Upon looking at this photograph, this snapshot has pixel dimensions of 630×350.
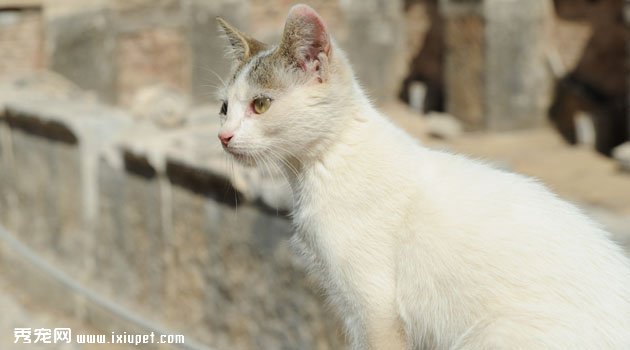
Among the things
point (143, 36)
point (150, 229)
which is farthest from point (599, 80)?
point (150, 229)

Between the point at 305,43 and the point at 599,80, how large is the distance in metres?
10.8

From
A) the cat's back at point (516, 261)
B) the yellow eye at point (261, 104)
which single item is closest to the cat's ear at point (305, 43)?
the yellow eye at point (261, 104)

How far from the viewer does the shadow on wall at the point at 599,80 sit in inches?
476

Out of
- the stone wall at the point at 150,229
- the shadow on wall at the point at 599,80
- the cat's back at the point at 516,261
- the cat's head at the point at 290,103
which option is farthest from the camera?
the shadow on wall at the point at 599,80

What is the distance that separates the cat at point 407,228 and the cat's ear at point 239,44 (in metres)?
0.10

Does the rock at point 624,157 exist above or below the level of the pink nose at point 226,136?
below

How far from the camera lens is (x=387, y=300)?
252cm

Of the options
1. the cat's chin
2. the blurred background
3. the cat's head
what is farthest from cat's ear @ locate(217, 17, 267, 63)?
the blurred background

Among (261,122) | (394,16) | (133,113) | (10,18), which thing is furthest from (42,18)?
(261,122)

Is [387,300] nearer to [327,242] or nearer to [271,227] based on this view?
[327,242]

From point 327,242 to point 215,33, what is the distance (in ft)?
32.8

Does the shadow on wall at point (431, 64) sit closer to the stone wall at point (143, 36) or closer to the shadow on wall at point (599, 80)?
the stone wall at point (143, 36)

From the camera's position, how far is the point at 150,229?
510cm

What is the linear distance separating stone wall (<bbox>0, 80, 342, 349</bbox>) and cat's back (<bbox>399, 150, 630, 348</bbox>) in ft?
4.64
